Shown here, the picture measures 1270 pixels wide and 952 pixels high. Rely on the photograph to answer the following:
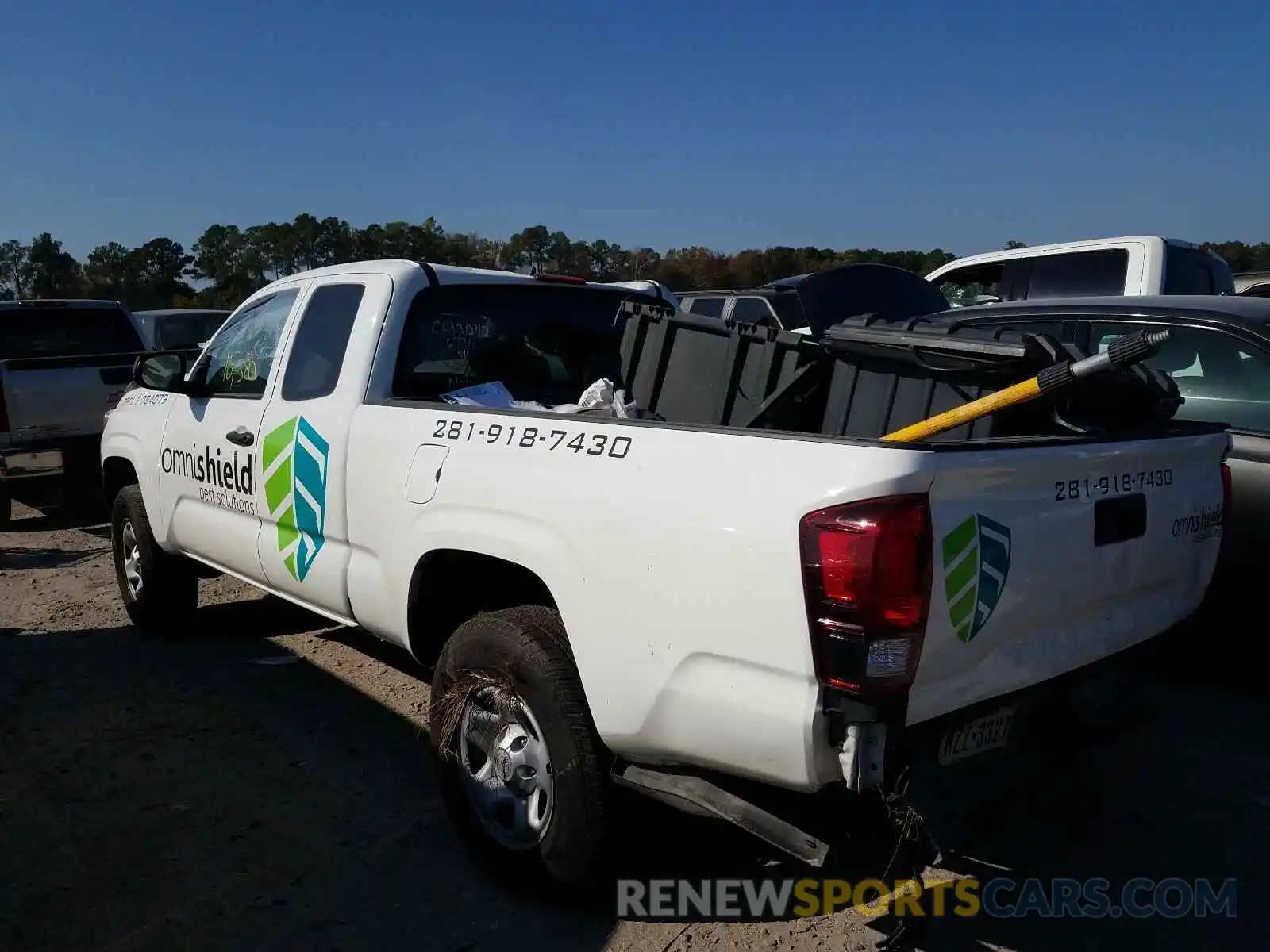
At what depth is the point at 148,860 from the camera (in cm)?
348

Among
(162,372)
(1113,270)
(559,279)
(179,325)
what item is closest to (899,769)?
(559,279)

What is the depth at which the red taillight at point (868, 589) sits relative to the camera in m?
2.23

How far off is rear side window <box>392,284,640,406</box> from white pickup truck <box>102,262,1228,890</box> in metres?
0.01

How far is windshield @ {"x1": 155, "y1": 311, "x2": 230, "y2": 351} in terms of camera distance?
15203 millimetres

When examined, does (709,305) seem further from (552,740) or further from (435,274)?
(552,740)

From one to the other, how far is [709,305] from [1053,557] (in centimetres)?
1142

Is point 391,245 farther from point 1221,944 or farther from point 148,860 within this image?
point 1221,944

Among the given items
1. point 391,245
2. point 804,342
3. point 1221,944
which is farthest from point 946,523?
point 391,245

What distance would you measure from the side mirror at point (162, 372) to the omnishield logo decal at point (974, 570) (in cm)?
407

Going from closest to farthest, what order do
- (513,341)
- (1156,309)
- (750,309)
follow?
1. (513,341)
2. (1156,309)
3. (750,309)

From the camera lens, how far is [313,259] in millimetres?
21969

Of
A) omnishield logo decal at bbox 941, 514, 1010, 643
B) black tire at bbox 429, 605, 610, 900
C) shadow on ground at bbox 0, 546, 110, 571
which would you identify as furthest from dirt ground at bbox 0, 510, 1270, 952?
shadow on ground at bbox 0, 546, 110, 571

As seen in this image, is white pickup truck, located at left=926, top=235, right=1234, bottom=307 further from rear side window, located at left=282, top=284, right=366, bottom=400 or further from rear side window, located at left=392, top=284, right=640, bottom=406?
rear side window, located at left=282, top=284, right=366, bottom=400

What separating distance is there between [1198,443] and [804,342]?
1.23m
